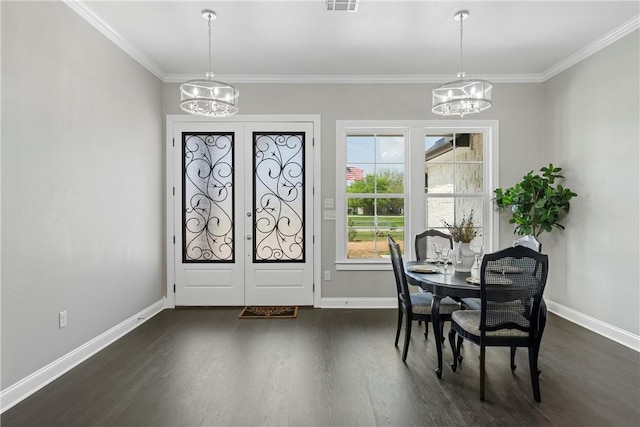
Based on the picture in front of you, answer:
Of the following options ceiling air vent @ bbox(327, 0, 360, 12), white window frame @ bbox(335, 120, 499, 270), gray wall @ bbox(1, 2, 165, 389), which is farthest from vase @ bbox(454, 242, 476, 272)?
gray wall @ bbox(1, 2, 165, 389)

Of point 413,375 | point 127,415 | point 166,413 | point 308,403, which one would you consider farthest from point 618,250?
→ point 127,415

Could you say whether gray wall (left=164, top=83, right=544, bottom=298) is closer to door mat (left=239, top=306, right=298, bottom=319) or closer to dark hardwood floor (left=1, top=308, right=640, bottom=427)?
door mat (left=239, top=306, right=298, bottom=319)

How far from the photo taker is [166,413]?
231 centimetres

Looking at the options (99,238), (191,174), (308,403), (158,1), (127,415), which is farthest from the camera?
(191,174)

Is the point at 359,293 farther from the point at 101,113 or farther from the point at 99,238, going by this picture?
the point at 101,113

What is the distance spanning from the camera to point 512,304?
246 cm

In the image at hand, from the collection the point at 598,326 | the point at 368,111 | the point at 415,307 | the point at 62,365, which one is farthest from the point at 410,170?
the point at 62,365

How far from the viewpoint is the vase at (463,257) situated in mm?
3096

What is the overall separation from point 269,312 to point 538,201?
11.2ft

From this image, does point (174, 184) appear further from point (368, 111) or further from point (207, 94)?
point (368, 111)

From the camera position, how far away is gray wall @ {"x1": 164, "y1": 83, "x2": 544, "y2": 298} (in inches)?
188

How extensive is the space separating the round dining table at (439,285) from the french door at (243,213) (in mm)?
1943

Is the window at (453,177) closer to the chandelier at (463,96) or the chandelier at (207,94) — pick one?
the chandelier at (463,96)

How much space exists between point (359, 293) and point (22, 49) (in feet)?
13.2
